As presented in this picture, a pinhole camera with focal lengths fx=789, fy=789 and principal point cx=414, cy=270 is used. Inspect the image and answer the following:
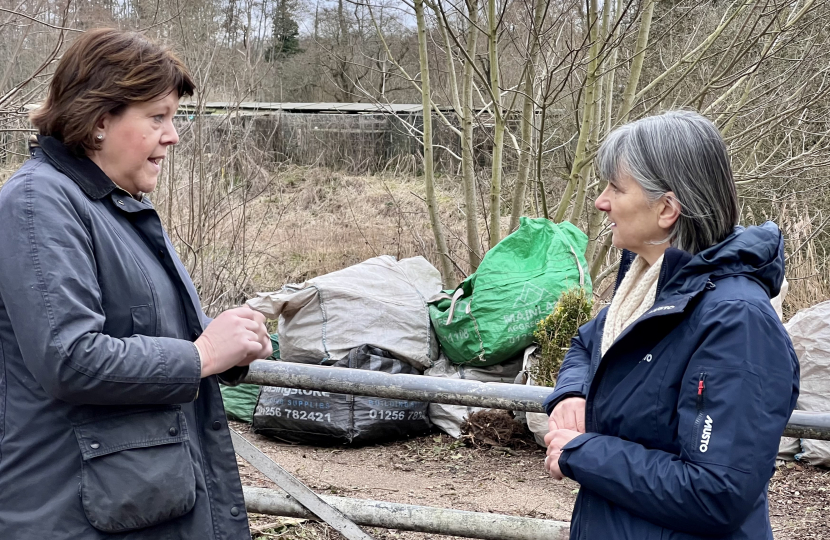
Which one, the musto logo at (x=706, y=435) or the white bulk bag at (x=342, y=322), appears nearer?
the musto logo at (x=706, y=435)

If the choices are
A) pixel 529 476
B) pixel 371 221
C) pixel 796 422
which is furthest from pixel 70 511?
pixel 371 221

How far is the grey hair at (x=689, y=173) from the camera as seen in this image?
1.57 meters

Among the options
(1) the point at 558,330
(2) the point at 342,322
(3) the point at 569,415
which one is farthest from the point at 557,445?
(2) the point at 342,322

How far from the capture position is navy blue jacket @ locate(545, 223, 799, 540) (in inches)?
53.5

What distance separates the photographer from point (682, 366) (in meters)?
1.45

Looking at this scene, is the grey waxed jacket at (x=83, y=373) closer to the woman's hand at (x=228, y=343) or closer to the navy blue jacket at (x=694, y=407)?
the woman's hand at (x=228, y=343)

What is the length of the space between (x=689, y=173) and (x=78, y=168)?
123 cm

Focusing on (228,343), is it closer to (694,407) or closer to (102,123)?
(102,123)

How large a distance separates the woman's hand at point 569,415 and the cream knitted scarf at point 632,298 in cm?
15

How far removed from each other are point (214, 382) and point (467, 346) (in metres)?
3.15

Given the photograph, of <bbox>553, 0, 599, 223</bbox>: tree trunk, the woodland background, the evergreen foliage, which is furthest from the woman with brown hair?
<bbox>553, 0, 599, 223</bbox>: tree trunk

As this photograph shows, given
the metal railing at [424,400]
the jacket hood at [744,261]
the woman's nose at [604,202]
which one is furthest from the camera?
the metal railing at [424,400]

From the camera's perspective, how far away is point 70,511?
148 cm

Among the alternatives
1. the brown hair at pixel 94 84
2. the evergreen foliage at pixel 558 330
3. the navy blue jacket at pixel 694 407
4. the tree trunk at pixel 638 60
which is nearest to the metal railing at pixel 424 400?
the navy blue jacket at pixel 694 407
